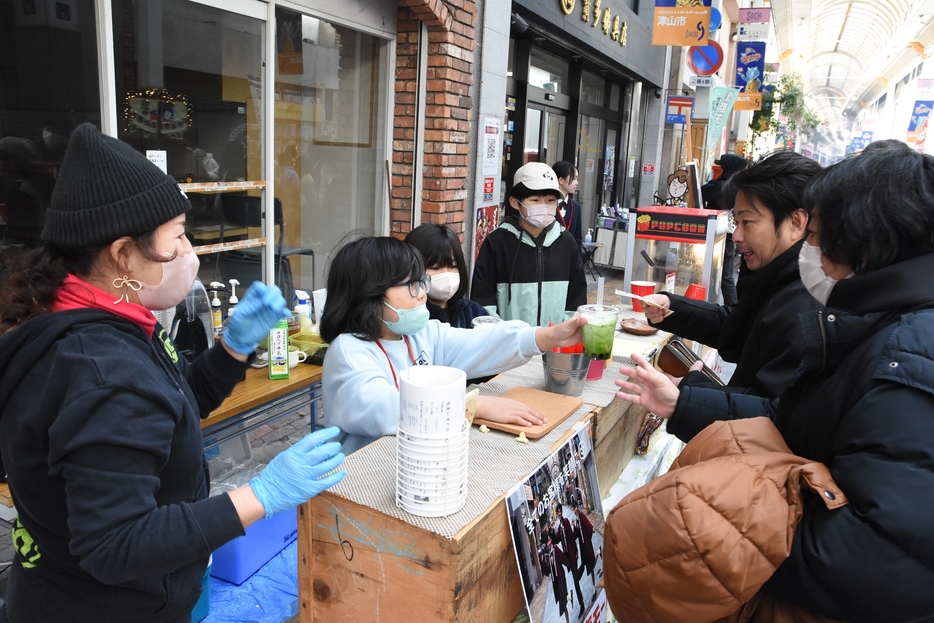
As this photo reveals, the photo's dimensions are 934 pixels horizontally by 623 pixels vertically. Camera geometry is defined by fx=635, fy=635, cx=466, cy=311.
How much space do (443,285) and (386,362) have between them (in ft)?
2.87

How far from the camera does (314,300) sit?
3.98m

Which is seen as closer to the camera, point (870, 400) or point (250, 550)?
point (870, 400)

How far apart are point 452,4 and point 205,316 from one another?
389 cm

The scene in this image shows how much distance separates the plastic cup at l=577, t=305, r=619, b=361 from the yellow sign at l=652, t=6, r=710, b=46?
8.75 meters

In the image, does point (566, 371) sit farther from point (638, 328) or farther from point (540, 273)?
point (540, 273)

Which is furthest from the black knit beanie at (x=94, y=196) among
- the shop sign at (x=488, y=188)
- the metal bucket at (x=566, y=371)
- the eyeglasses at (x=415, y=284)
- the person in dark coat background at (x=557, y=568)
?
the shop sign at (x=488, y=188)

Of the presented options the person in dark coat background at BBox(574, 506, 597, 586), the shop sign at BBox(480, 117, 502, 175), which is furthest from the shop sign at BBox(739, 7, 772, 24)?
the person in dark coat background at BBox(574, 506, 597, 586)

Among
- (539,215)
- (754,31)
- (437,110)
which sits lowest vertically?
(539,215)

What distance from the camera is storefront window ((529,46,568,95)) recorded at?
9070 mm

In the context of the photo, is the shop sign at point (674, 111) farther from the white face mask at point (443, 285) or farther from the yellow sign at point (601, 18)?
the white face mask at point (443, 285)

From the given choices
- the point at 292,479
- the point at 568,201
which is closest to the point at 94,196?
the point at 292,479

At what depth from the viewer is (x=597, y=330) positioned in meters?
2.01

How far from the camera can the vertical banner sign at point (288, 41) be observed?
4836 mm

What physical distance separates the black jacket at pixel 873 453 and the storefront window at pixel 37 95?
3.80 metres
